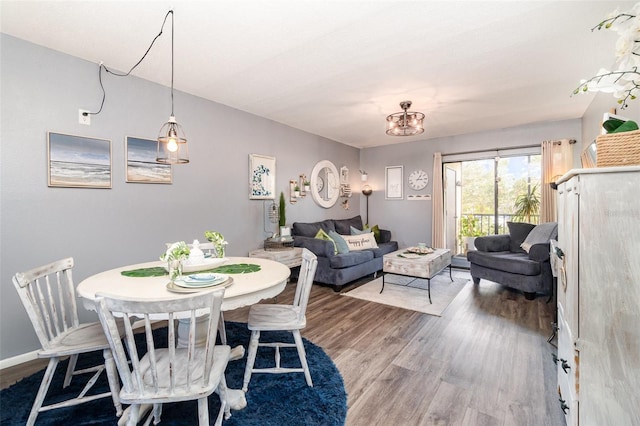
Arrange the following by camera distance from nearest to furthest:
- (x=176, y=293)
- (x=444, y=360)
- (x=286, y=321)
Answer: (x=176, y=293) → (x=286, y=321) → (x=444, y=360)

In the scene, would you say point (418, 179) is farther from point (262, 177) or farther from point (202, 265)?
point (202, 265)

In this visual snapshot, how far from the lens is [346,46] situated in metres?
2.42

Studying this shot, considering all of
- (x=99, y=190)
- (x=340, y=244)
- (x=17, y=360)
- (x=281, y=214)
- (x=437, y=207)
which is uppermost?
(x=99, y=190)

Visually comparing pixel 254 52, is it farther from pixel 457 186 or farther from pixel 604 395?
pixel 457 186

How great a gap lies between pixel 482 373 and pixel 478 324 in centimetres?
98

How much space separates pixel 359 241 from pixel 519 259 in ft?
7.38

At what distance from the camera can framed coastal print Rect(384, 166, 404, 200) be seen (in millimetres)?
6234

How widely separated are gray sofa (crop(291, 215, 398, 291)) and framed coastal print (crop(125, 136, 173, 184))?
2.10 m

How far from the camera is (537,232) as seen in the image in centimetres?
410

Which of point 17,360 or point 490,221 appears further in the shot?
point 490,221

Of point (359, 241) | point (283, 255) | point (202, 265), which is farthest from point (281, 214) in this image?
point (202, 265)

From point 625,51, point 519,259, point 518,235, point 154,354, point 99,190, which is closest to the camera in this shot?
point 625,51

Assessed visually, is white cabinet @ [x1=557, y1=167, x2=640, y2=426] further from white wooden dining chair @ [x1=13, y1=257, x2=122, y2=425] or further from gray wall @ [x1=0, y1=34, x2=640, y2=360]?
white wooden dining chair @ [x1=13, y1=257, x2=122, y2=425]

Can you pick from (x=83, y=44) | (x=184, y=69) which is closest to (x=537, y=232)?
(x=184, y=69)
